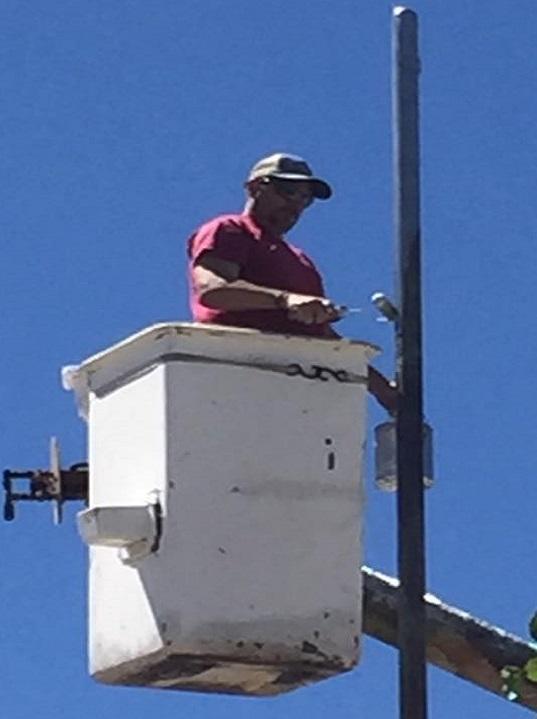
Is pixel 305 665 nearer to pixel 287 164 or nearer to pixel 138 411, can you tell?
pixel 138 411

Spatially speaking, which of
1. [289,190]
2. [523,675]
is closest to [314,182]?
[289,190]

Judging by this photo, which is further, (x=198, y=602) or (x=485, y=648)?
(x=485, y=648)

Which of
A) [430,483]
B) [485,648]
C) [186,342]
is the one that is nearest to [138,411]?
[186,342]

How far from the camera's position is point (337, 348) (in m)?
8.04

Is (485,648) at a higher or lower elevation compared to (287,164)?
lower

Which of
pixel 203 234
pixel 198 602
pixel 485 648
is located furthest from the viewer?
pixel 485 648

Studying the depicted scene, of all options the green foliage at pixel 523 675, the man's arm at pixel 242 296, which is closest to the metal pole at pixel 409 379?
the man's arm at pixel 242 296

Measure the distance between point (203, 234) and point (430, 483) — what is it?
989 mm

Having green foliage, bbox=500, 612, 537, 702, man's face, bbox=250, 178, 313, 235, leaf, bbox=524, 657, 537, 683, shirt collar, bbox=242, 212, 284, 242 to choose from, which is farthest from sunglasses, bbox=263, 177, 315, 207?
leaf, bbox=524, 657, 537, 683

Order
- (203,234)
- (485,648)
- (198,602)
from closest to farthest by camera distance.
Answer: (198,602) < (203,234) < (485,648)

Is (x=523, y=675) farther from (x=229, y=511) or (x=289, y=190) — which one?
(x=289, y=190)

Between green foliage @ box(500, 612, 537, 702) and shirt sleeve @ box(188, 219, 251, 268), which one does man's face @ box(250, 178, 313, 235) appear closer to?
shirt sleeve @ box(188, 219, 251, 268)

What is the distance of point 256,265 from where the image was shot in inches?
323

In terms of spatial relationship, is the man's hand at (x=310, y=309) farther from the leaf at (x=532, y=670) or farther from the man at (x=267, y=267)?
the leaf at (x=532, y=670)
